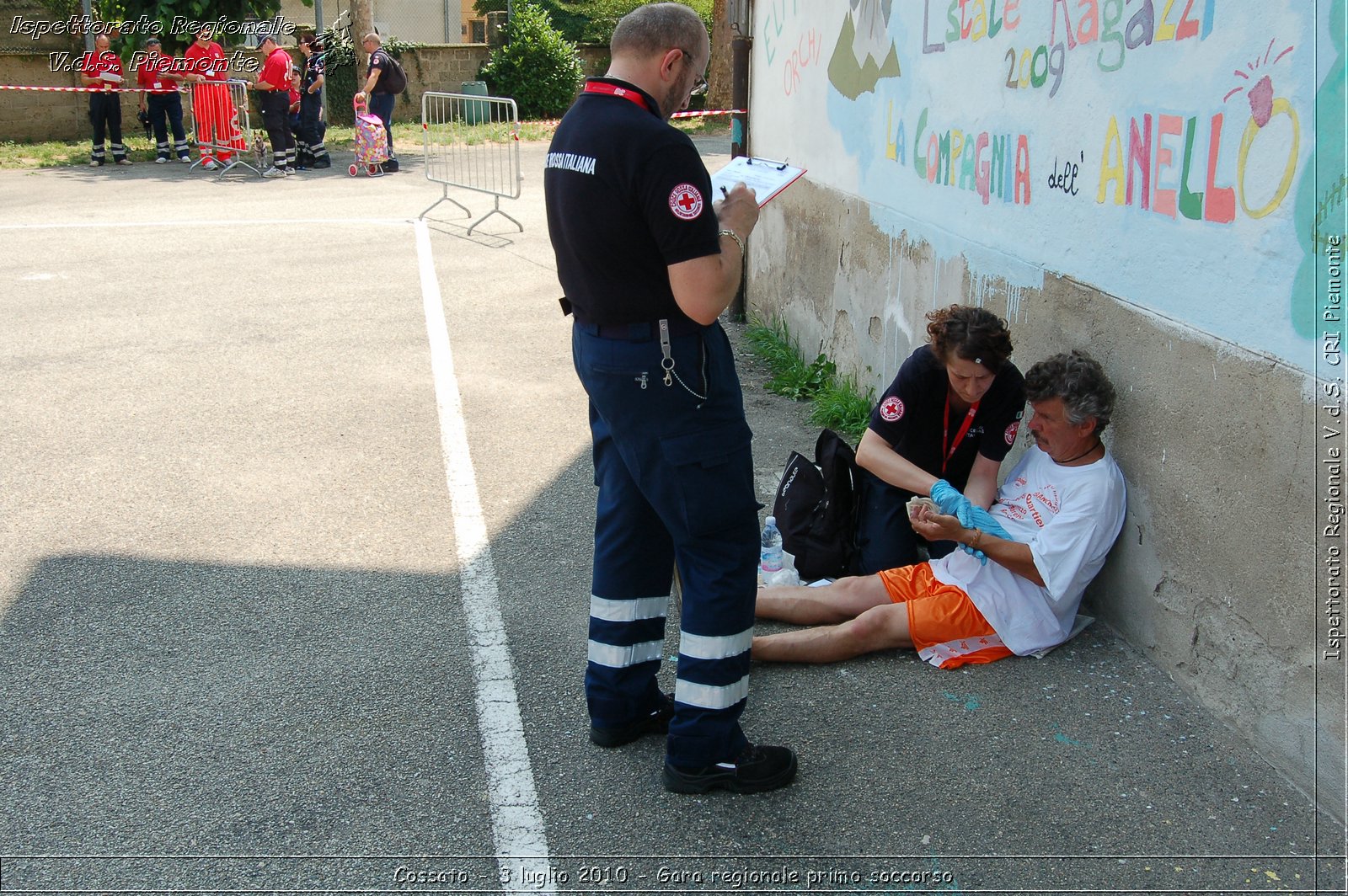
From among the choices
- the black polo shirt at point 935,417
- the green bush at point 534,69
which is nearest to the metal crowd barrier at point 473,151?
the green bush at point 534,69

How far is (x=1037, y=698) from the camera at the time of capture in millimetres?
3533

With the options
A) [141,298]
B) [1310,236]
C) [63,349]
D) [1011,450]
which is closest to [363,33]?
[141,298]

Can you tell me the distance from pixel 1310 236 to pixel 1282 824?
1.49 m

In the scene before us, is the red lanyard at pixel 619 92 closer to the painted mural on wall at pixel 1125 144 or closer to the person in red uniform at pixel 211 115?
the painted mural on wall at pixel 1125 144

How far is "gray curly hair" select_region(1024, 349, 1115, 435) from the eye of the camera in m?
3.59

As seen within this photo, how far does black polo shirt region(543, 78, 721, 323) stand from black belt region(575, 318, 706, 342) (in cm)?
1

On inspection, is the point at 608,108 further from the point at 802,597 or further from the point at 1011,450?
the point at 1011,450

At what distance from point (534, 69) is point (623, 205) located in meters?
24.7

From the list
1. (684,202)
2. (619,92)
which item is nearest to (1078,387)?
(684,202)

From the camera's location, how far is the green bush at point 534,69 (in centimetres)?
2591

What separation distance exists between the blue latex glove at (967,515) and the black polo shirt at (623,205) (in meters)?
1.38

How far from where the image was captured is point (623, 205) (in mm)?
2738

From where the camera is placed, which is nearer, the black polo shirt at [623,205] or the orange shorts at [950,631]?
the black polo shirt at [623,205]

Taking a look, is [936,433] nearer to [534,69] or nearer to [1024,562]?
[1024,562]
